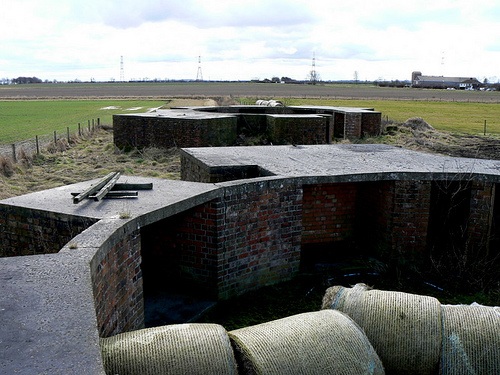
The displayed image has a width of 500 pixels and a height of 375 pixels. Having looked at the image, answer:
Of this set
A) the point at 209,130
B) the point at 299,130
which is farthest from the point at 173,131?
the point at 299,130

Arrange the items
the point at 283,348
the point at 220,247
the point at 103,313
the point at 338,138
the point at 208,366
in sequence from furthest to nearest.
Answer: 1. the point at 338,138
2. the point at 220,247
3. the point at 103,313
4. the point at 283,348
5. the point at 208,366

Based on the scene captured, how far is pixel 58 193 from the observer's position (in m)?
6.50

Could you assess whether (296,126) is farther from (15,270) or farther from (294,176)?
(15,270)

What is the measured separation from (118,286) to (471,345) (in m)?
3.06

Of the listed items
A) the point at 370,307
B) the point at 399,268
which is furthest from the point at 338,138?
the point at 370,307

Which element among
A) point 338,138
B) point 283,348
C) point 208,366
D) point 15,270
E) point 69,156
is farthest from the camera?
point 338,138

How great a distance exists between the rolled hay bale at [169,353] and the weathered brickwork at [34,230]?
7.21 feet

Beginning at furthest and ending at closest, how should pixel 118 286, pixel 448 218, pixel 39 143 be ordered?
pixel 39 143, pixel 448 218, pixel 118 286

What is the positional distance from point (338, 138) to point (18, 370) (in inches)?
810

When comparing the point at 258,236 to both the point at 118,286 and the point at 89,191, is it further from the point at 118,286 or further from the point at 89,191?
the point at 118,286

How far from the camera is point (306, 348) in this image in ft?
11.6

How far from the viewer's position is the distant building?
5290 inches

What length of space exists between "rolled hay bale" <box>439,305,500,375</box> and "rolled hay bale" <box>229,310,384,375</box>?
0.78 m

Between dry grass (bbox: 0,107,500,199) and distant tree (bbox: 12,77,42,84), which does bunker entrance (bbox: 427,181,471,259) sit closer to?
dry grass (bbox: 0,107,500,199)
